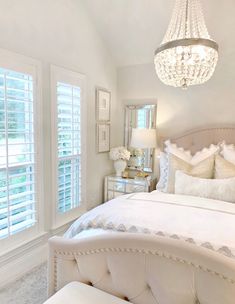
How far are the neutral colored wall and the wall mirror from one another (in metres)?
0.20

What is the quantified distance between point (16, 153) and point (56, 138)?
57 centimetres

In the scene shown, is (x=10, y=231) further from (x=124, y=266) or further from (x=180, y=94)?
(x=180, y=94)

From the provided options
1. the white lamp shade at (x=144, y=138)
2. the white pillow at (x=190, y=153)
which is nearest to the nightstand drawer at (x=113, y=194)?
the white lamp shade at (x=144, y=138)

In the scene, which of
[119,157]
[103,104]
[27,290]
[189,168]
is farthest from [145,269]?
[103,104]

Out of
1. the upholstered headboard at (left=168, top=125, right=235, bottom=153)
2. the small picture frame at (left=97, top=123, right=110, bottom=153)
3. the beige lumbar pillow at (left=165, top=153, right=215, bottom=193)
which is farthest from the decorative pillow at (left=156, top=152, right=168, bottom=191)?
the small picture frame at (left=97, top=123, right=110, bottom=153)

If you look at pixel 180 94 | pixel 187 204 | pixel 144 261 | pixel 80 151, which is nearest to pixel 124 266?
pixel 144 261

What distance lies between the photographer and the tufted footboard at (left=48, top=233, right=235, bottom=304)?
3.78 ft

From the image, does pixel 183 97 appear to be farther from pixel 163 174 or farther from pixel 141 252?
pixel 141 252

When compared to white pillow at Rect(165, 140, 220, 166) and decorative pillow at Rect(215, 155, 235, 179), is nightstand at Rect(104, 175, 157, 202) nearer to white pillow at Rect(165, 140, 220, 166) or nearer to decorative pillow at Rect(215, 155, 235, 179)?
white pillow at Rect(165, 140, 220, 166)

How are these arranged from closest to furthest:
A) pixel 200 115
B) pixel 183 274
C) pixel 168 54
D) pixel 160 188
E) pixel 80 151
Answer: pixel 183 274 → pixel 168 54 → pixel 160 188 → pixel 80 151 → pixel 200 115

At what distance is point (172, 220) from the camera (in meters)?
1.76

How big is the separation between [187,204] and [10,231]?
172 centimetres

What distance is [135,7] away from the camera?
10.1 ft

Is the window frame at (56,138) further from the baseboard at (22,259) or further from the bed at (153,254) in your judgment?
the bed at (153,254)
